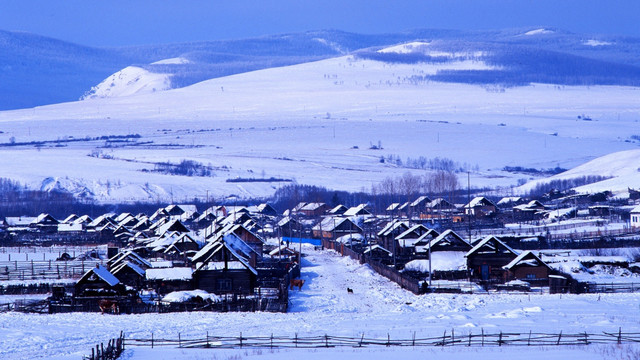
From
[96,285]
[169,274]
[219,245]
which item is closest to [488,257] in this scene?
[219,245]

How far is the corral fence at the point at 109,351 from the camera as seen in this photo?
65.1ft

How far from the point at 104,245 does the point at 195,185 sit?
55.0 meters

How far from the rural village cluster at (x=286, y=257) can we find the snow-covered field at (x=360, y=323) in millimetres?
1626

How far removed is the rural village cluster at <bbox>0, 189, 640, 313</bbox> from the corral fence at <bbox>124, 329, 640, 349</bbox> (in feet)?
20.0

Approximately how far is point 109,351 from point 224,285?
1379cm

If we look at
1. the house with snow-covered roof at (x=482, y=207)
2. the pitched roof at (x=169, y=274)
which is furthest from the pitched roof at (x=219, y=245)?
the house with snow-covered roof at (x=482, y=207)

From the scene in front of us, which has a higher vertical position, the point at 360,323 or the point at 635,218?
the point at 635,218

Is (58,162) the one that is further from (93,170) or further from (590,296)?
(590,296)

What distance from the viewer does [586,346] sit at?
2252 cm

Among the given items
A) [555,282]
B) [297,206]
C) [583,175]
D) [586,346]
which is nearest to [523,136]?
[583,175]

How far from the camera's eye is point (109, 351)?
814 inches

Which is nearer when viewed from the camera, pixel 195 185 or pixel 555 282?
pixel 555 282

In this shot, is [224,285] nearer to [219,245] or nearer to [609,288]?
[219,245]

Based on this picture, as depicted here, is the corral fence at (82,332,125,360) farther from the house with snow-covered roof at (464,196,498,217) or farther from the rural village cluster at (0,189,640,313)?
the house with snow-covered roof at (464,196,498,217)
